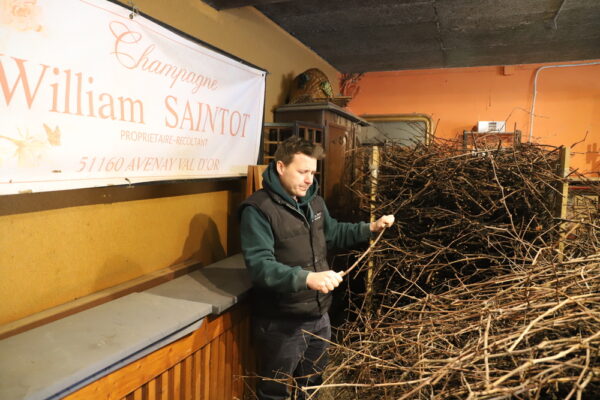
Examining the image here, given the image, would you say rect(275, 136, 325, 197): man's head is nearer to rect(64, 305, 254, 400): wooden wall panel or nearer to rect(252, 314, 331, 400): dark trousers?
rect(252, 314, 331, 400): dark trousers

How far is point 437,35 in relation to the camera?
3.97 metres

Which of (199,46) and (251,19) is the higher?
(251,19)

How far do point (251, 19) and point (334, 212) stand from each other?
1818mm

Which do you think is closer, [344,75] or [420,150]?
[420,150]

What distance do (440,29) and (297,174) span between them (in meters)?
2.86

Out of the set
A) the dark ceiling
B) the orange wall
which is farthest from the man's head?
the orange wall

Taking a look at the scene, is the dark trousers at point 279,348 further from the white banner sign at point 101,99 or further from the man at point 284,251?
the white banner sign at point 101,99

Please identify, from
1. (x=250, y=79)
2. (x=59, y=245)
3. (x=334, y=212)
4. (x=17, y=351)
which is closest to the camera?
(x=17, y=351)

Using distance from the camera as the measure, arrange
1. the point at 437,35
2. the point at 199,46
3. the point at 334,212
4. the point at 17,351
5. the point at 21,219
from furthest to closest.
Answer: the point at 437,35 → the point at 334,212 → the point at 199,46 → the point at 21,219 → the point at 17,351

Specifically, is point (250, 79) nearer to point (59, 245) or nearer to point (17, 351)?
point (59, 245)

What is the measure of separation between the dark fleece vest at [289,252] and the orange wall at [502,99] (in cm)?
414

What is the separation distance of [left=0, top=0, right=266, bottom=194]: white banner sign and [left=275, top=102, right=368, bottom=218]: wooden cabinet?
3.25 ft

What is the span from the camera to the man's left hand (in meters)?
2.06

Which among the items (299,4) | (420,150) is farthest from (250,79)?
(420,150)
